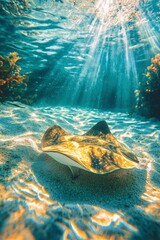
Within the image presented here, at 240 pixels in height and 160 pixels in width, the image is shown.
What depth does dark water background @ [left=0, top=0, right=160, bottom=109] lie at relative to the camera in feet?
37.1

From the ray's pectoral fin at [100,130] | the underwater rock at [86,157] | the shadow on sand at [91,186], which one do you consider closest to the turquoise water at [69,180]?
the shadow on sand at [91,186]

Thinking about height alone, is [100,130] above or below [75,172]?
above

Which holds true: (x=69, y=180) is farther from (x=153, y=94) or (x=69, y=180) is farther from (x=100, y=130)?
(x=153, y=94)

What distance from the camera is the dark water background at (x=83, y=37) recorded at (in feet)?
37.1

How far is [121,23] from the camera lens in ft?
43.4

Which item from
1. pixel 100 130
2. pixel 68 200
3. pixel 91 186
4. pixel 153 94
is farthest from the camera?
pixel 153 94

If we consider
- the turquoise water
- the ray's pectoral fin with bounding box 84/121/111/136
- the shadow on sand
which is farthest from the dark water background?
the shadow on sand

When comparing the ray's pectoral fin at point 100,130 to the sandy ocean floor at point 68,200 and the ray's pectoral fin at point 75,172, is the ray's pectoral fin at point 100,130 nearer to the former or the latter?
the sandy ocean floor at point 68,200

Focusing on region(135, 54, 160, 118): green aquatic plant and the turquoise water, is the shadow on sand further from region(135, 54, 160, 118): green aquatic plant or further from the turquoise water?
region(135, 54, 160, 118): green aquatic plant

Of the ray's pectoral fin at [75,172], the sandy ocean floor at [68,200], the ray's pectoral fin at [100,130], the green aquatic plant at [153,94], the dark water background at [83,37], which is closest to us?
the sandy ocean floor at [68,200]

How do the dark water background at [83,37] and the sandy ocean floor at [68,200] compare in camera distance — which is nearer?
the sandy ocean floor at [68,200]

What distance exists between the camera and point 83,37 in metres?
15.6

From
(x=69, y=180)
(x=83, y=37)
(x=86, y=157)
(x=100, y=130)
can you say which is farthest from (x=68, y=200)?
(x=83, y=37)

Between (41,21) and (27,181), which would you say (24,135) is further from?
(41,21)
